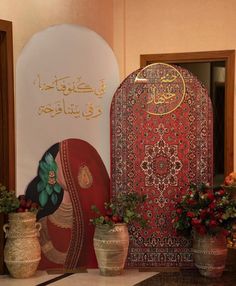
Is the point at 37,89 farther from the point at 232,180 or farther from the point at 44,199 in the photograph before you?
the point at 232,180

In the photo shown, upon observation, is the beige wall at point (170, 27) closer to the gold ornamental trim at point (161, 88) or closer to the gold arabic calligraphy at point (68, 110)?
the gold ornamental trim at point (161, 88)

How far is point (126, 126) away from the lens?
4.51m

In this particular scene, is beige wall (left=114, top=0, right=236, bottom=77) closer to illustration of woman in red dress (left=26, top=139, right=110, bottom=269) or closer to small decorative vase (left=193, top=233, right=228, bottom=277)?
illustration of woman in red dress (left=26, top=139, right=110, bottom=269)

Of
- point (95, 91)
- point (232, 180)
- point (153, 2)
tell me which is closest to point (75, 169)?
point (95, 91)

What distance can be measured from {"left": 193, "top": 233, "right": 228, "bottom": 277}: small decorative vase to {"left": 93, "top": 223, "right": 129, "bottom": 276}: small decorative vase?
0.55 meters

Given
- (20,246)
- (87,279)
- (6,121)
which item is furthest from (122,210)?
(6,121)

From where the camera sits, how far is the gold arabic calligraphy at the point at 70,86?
450 centimetres

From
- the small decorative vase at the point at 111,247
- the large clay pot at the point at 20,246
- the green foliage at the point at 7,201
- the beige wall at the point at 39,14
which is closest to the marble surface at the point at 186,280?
the small decorative vase at the point at 111,247

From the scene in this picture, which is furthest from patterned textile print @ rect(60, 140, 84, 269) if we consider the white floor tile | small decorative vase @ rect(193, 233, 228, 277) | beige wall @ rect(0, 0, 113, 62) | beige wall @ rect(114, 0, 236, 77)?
beige wall @ rect(114, 0, 236, 77)

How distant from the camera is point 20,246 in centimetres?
423

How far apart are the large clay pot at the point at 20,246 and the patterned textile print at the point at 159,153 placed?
0.74 meters

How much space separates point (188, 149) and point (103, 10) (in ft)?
6.40

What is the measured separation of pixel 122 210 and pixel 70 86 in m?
1.07

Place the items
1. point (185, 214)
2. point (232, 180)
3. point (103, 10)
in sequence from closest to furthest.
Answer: point (185, 214) → point (232, 180) → point (103, 10)
